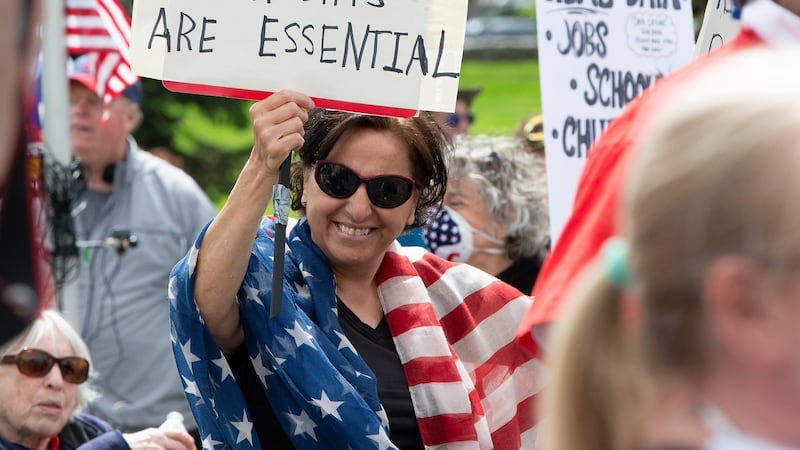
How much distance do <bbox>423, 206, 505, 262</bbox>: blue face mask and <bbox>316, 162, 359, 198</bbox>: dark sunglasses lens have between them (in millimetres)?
2682

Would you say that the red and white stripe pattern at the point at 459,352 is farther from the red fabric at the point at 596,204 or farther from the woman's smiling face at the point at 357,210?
the red fabric at the point at 596,204

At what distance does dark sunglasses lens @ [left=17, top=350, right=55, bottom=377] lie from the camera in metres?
4.16

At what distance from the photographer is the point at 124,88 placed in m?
Answer: 7.05

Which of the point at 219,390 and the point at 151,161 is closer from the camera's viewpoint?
the point at 219,390

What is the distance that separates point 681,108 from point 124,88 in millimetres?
5969

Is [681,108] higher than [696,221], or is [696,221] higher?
[681,108]

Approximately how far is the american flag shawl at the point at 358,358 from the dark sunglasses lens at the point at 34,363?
47.1 inches

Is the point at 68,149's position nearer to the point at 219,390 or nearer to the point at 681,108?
the point at 219,390

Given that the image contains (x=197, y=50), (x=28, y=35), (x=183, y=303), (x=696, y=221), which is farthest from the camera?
(x=197, y=50)

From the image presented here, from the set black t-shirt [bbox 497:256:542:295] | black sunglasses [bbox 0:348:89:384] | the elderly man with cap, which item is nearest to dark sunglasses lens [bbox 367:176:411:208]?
black sunglasses [bbox 0:348:89:384]

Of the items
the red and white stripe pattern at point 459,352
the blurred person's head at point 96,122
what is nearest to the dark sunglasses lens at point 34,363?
the red and white stripe pattern at point 459,352

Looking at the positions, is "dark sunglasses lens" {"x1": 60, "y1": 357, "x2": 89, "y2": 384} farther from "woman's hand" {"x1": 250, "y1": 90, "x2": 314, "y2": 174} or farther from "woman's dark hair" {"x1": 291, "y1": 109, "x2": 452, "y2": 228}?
"woman's hand" {"x1": 250, "y1": 90, "x2": 314, "y2": 174}

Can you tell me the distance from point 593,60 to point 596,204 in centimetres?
301

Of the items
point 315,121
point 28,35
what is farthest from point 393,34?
point 28,35
